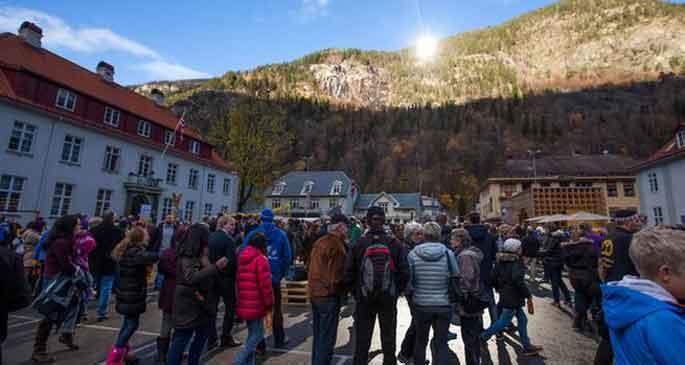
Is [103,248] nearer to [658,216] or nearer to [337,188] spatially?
[658,216]

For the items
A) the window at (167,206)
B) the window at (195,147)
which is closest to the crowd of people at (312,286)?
the window at (167,206)

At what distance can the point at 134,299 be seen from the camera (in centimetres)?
425

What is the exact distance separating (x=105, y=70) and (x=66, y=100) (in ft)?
29.0

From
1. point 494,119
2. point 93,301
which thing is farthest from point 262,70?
point 93,301

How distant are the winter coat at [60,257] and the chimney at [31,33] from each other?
25.4 metres

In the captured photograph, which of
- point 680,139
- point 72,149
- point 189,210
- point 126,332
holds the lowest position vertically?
point 126,332

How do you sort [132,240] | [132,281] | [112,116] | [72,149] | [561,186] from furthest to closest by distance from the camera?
[561,186] < [112,116] < [72,149] < [132,240] < [132,281]

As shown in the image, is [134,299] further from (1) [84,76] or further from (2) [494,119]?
(2) [494,119]

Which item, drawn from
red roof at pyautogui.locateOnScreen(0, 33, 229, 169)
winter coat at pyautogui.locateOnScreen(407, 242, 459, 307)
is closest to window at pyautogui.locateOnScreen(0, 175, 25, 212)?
red roof at pyautogui.locateOnScreen(0, 33, 229, 169)

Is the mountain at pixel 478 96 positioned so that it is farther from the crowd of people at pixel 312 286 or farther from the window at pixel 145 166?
the crowd of people at pixel 312 286

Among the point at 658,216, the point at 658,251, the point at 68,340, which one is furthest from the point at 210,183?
the point at 658,216

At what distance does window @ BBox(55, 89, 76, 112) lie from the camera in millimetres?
18219

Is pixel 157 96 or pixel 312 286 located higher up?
pixel 157 96

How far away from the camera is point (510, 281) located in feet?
16.5
